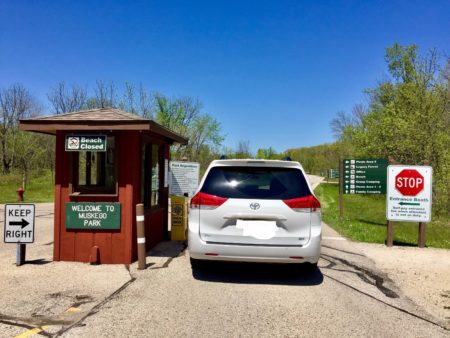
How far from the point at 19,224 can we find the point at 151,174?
2.65 m

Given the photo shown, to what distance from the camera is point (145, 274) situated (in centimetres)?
592

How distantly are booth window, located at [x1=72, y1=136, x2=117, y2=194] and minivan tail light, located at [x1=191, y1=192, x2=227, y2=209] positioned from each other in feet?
6.48

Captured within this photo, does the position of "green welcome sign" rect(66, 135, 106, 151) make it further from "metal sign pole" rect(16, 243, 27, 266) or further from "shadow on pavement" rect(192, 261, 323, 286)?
"shadow on pavement" rect(192, 261, 323, 286)

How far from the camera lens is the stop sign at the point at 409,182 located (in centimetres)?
899

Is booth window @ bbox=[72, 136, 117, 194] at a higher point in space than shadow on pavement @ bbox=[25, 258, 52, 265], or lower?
higher

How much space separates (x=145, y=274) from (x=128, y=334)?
2.22 m

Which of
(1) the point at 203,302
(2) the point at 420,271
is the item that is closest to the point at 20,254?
(1) the point at 203,302

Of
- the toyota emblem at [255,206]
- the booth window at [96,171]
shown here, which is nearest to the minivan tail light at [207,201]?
the toyota emblem at [255,206]

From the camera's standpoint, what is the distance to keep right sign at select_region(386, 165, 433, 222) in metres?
8.97

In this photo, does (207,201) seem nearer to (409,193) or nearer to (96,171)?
(96,171)

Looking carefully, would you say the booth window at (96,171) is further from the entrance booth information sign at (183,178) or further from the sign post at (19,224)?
the entrance booth information sign at (183,178)

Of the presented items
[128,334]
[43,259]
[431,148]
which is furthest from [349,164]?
[128,334]

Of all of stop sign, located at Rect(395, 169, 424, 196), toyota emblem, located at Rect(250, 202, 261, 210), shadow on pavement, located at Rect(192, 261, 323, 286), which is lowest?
shadow on pavement, located at Rect(192, 261, 323, 286)

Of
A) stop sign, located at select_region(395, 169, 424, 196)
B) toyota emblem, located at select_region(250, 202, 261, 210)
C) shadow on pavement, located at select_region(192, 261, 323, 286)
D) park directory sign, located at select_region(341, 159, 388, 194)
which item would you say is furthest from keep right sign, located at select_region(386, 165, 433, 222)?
toyota emblem, located at select_region(250, 202, 261, 210)
